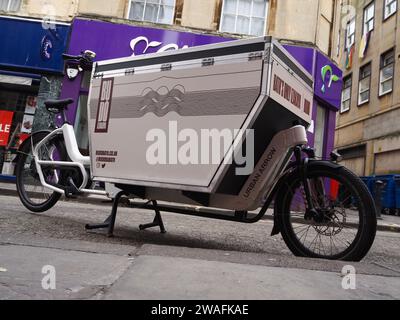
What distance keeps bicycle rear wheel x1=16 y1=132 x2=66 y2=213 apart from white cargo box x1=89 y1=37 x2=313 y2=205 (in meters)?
0.97

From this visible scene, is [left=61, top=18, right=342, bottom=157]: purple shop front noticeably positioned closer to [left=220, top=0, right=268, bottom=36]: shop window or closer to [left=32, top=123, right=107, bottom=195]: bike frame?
[left=220, top=0, right=268, bottom=36]: shop window

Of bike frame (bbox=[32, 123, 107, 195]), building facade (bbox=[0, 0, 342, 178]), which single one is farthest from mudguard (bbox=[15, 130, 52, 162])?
building facade (bbox=[0, 0, 342, 178])

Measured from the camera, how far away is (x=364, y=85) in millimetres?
22297

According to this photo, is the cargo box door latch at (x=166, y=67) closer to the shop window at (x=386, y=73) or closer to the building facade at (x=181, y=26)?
the building facade at (x=181, y=26)

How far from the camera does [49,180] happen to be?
4.38 meters

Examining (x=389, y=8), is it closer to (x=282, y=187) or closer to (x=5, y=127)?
(x=5, y=127)

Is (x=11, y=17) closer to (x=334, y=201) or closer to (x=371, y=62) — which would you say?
(x=334, y=201)

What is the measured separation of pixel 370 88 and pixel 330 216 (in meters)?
20.8

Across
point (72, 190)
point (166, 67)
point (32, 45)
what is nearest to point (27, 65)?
point (32, 45)

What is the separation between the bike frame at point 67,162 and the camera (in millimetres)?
3949

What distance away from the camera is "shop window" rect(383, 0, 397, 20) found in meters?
19.9

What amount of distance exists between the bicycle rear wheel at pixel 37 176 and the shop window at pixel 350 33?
2391 cm

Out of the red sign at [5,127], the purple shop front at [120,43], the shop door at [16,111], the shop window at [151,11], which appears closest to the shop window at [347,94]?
the purple shop front at [120,43]

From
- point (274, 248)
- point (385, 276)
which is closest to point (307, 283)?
point (385, 276)
